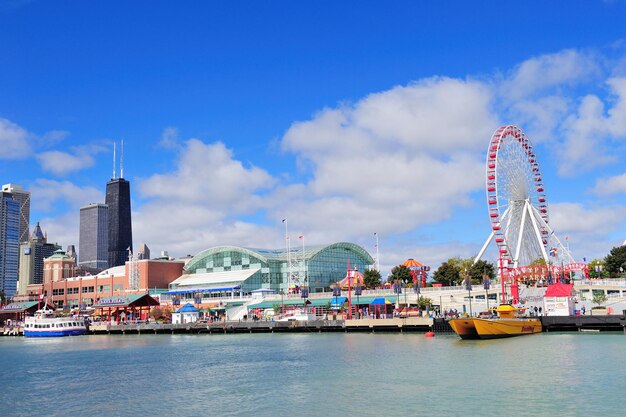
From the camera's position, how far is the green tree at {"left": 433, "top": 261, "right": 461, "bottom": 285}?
443 ft

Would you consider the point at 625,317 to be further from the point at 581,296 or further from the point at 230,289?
the point at 230,289

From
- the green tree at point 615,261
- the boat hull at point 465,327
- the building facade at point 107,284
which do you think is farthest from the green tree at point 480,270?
the building facade at point 107,284

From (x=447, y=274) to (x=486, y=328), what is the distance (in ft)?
201

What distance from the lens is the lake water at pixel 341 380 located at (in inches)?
1441

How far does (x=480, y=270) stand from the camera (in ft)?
433

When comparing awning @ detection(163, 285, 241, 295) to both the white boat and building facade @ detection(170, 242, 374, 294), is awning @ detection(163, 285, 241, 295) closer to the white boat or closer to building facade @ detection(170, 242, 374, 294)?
building facade @ detection(170, 242, 374, 294)

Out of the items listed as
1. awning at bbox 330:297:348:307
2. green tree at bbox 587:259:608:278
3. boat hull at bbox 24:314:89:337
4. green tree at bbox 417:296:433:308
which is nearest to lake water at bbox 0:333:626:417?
green tree at bbox 417:296:433:308

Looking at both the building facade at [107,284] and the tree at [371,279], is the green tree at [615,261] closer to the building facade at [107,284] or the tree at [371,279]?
the tree at [371,279]

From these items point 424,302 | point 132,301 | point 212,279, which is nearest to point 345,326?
point 424,302

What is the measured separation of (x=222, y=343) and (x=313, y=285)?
8266 centimetres

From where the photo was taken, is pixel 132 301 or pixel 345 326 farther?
pixel 132 301

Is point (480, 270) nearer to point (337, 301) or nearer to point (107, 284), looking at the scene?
point (337, 301)

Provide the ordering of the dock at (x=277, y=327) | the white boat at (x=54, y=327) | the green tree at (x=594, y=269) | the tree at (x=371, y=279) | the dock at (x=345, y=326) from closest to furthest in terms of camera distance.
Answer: the dock at (x=345, y=326), the dock at (x=277, y=327), the white boat at (x=54, y=327), the green tree at (x=594, y=269), the tree at (x=371, y=279)

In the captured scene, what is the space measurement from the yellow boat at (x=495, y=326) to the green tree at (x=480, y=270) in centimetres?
4918
